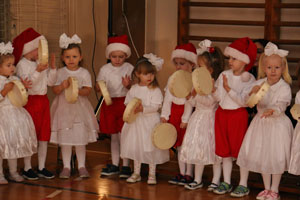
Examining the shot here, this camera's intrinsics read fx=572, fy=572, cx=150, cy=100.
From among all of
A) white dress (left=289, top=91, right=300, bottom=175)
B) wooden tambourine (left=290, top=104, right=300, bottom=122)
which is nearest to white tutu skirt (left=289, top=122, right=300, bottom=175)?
white dress (left=289, top=91, right=300, bottom=175)

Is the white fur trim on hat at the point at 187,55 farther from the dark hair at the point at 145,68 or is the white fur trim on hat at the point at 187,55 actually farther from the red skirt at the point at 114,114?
the red skirt at the point at 114,114

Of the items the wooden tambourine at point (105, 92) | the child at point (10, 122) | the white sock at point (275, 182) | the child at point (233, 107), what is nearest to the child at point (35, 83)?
the child at point (10, 122)

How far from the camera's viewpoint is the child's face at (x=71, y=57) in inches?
166

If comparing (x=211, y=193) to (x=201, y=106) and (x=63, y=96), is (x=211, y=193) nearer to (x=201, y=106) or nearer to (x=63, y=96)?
(x=201, y=106)

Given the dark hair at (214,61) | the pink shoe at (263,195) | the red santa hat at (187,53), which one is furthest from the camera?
the red santa hat at (187,53)

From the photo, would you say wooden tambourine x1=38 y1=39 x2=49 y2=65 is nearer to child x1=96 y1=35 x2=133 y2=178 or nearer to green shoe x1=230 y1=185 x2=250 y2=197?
child x1=96 y1=35 x2=133 y2=178

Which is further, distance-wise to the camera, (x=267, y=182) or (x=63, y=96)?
(x=63, y=96)

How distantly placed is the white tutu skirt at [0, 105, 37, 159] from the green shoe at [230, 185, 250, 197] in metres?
1.48

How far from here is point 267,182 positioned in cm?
378

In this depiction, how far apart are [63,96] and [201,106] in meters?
1.04

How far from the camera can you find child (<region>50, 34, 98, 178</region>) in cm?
422

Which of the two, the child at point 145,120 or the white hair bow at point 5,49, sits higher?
the white hair bow at point 5,49

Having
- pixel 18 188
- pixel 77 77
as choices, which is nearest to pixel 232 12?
pixel 77 77

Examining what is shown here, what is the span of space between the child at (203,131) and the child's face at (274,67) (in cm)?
41
